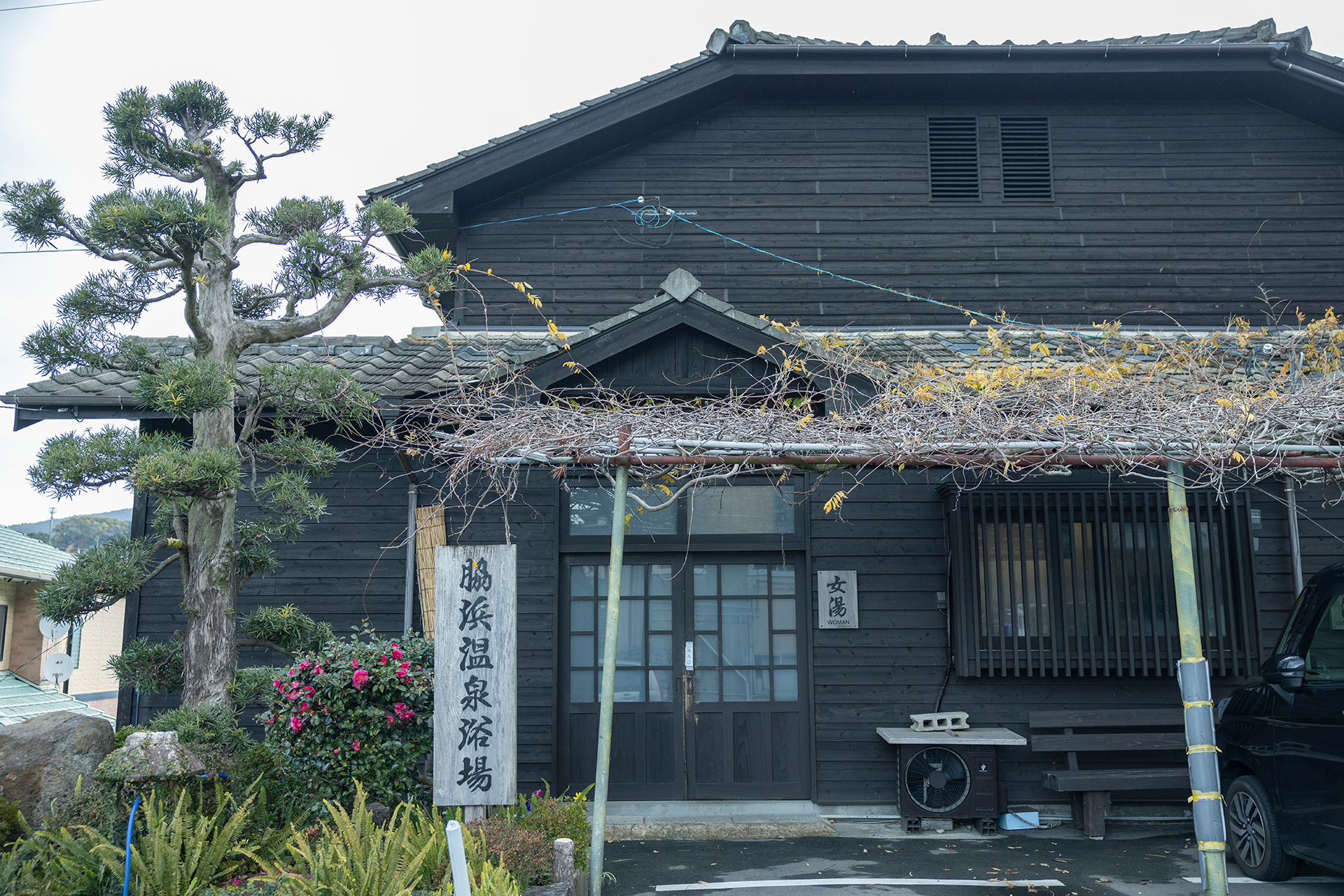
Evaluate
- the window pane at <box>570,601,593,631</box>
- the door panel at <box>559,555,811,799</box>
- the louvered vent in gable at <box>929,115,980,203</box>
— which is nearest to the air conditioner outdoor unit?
the door panel at <box>559,555,811,799</box>

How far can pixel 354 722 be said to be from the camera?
5742mm

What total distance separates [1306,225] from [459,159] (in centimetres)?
869

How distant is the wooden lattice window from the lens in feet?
26.0

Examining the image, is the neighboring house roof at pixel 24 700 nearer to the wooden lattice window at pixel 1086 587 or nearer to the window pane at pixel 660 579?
the window pane at pixel 660 579

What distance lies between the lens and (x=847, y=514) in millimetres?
8430

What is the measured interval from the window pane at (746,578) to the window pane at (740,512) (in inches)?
12.5

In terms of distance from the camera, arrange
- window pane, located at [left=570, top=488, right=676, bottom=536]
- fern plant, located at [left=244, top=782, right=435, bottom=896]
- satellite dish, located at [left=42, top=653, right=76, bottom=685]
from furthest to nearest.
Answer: satellite dish, located at [left=42, top=653, right=76, bottom=685] → window pane, located at [left=570, top=488, right=676, bottom=536] → fern plant, located at [left=244, top=782, right=435, bottom=896]

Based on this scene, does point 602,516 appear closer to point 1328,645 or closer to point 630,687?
point 630,687

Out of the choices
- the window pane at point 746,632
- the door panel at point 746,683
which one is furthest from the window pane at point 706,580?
the window pane at point 746,632

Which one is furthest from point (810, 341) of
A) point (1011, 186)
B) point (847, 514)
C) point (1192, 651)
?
point (1011, 186)

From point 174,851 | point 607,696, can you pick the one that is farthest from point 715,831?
point 174,851

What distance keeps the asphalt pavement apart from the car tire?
0.11 metres

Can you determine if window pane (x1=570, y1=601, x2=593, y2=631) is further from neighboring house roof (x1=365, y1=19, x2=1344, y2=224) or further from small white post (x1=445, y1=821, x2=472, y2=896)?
small white post (x1=445, y1=821, x2=472, y2=896)

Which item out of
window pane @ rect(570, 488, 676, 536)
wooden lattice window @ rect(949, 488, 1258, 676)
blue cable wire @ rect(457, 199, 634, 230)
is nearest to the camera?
wooden lattice window @ rect(949, 488, 1258, 676)
